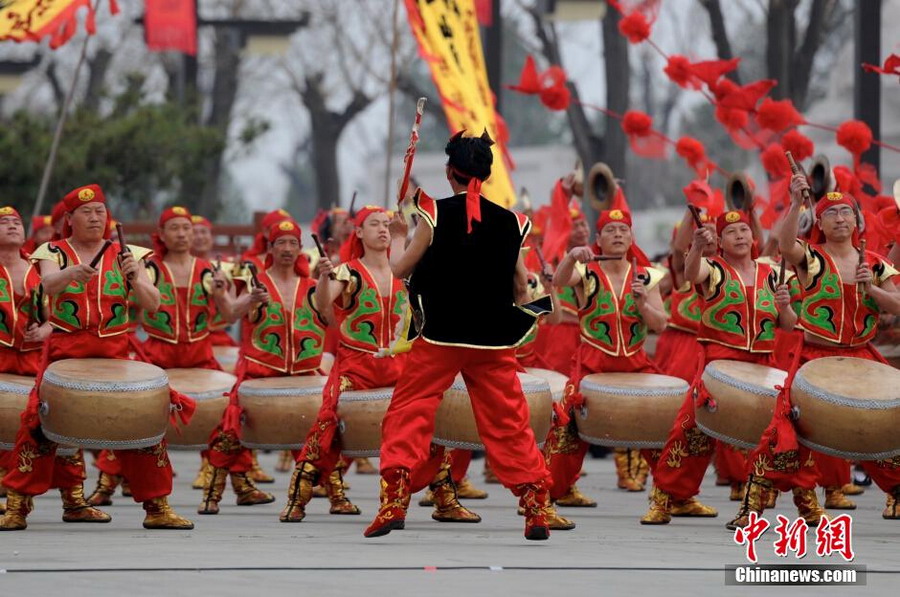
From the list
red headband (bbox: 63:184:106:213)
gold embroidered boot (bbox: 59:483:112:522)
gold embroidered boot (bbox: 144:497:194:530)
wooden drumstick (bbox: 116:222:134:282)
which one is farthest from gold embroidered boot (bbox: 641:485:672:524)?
red headband (bbox: 63:184:106:213)

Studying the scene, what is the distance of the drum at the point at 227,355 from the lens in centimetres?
1140

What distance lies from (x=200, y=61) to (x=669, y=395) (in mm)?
21267

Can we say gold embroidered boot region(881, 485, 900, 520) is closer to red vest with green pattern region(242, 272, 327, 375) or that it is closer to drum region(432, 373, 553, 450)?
drum region(432, 373, 553, 450)

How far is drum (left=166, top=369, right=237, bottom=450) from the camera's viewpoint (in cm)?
930

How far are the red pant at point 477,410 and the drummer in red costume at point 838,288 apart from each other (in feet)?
4.15

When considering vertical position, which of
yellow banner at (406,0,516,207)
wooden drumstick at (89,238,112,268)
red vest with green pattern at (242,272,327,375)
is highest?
yellow banner at (406,0,516,207)

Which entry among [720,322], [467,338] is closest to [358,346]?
[467,338]

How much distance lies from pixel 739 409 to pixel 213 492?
8.71ft

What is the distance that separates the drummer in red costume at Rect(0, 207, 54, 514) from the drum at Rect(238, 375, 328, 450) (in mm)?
869

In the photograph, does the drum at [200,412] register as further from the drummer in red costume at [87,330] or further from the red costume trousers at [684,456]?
the red costume trousers at [684,456]

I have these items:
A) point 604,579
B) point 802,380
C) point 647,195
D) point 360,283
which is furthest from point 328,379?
point 647,195

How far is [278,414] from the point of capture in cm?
885

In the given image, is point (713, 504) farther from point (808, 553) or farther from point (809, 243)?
point (808, 553)

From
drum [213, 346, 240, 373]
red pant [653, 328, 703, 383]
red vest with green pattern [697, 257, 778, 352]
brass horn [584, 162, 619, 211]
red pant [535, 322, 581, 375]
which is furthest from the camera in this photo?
red pant [535, 322, 581, 375]
